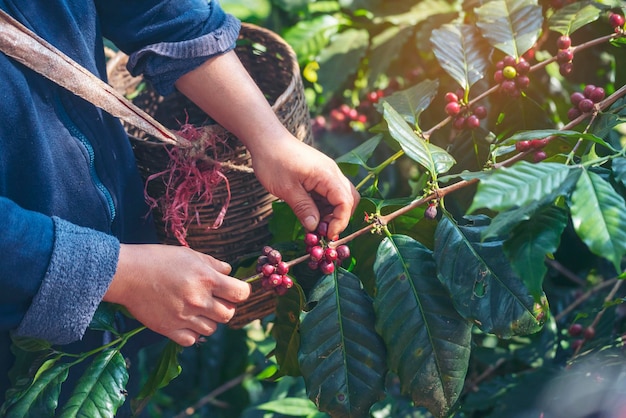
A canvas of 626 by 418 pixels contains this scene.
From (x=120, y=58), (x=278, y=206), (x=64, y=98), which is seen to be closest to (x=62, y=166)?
(x=64, y=98)

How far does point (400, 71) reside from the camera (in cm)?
169

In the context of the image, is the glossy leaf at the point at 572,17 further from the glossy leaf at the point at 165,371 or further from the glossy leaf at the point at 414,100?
the glossy leaf at the point at 165,371

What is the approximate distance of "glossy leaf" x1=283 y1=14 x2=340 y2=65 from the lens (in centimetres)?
166

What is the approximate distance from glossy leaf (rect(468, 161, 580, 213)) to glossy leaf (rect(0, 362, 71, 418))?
0.66m

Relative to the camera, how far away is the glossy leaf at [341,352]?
3.16 ft

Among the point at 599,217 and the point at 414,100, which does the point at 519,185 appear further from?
the point at 414,100

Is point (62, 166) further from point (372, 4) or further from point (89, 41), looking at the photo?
point (372, 4)

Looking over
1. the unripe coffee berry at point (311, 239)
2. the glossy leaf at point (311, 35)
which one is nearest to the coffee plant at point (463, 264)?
the unripe coffee berry at point (311, 239)

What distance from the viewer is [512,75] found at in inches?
46.3

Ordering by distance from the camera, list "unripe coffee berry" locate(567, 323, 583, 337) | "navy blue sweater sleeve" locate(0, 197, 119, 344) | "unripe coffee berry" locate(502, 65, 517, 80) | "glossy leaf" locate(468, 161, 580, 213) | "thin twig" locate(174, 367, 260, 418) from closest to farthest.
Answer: "glossy leaf" locate(468, 161, 580, 213) < "navy blue sweater sleeve" locate(0, 197, 119, 344) < "unripe coffee berry" locate(502, 65, 517, 80) < "unripe coffee berry" locate(567, 323, 583, 337) < "thin twig" locate(174, 367, 260, 418)

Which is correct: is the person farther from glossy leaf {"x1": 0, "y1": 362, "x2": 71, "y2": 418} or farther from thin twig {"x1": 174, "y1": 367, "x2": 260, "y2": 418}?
thin twig {"x1": 174, "y1": 367, "x2": 260, "y2": 418}

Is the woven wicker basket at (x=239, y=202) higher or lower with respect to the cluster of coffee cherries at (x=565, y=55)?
lower

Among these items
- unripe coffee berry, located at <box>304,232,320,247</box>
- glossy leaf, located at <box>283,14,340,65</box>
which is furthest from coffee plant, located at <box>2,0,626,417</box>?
glossy leaf, located at <box>283,14,340,65</box>

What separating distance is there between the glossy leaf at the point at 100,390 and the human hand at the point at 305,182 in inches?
14.0
